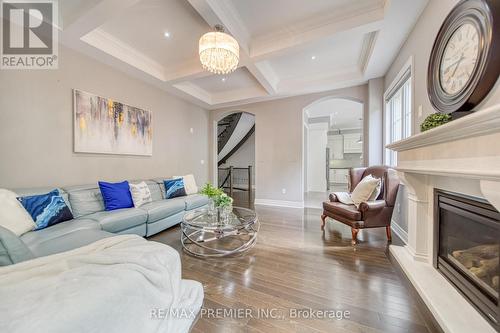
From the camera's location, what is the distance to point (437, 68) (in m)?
1.79

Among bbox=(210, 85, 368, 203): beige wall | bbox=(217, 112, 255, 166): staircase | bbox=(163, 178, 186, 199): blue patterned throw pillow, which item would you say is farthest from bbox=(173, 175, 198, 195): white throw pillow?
bbox=(217, 112, 255, 166): staircase

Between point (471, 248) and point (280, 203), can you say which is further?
point (280, 203)

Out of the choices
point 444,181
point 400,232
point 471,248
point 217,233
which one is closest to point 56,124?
point 217,233

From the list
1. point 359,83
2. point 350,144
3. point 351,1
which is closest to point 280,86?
point 359,83

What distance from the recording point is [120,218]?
7.80 feet

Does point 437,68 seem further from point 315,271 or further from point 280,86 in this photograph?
point 280,86

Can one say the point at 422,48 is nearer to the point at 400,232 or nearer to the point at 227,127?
the point at 400,232

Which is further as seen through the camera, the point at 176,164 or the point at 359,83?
the point at 176,164

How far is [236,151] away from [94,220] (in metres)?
7.18

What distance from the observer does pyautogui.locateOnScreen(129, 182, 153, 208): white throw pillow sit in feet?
9.62

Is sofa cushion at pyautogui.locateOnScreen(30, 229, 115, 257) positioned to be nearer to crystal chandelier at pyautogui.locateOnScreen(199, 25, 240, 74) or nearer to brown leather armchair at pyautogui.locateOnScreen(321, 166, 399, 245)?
crystal chandelier at pyautogui.locateOnScreen(199, 25, 240, 74)

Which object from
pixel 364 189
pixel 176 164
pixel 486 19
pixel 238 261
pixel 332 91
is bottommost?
pixel 238 261

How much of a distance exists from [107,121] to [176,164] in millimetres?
1727

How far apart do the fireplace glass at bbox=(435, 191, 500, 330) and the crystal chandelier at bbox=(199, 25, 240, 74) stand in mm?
2571
